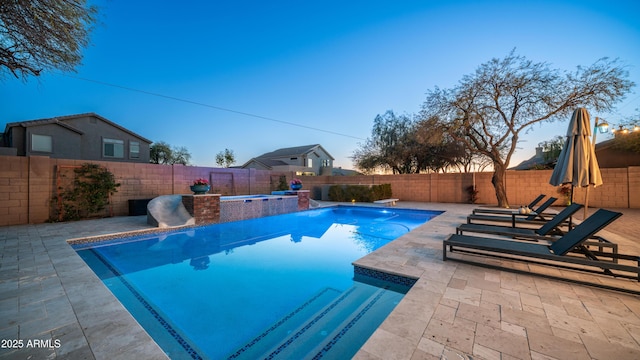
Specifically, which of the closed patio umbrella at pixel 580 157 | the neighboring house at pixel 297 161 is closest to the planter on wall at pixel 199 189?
the closed patio umbrella at pixel 580 157

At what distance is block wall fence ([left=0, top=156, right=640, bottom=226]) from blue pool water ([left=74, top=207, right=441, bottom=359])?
4.07m

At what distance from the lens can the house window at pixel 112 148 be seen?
1616 cm

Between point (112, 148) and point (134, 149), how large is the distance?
128 centimetres

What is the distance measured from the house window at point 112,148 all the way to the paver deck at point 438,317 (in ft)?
53.5

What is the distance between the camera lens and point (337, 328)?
2.44 meters

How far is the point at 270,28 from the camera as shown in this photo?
11.3m

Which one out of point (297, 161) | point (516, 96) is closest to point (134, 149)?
point (297, 161)

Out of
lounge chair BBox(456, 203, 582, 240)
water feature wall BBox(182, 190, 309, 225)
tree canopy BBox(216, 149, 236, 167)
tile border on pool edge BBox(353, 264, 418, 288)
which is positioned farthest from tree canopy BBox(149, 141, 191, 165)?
lounge chair BBox(456, 203, 582, 240)

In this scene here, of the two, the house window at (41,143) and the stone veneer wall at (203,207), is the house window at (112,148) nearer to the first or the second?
the house window at (41,143)

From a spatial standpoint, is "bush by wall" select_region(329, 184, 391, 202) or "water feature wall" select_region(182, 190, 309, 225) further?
"bush by wall" select_region(329, 184, 391, 202)

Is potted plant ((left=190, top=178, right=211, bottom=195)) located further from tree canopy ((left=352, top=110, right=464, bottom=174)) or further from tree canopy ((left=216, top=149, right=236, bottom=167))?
tree canopy ((left=216, top=149, right=236, bottom=167))

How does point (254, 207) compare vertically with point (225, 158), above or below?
below

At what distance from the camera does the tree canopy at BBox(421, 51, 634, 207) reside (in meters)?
8.60

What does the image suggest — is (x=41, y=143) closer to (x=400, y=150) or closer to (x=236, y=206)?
(x=236, y=206)
